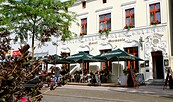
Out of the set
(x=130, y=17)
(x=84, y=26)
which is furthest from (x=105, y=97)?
(x=84, y=26)

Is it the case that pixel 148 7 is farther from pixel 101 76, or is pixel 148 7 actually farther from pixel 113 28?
pixel 101 76

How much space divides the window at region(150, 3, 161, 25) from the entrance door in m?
2.68

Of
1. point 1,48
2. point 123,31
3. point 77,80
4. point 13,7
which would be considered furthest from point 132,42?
point 1,48

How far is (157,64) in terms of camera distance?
74.9 ft

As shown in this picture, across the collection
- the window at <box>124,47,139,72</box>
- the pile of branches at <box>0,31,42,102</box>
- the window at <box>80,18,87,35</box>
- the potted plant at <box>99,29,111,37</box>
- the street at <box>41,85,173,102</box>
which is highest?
the window at <box>80,18,87,35</box>

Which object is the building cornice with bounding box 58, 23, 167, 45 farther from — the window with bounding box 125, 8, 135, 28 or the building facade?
the window with bounding box 125, 8, 135, 28

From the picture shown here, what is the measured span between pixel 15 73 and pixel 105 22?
2432 centimetres

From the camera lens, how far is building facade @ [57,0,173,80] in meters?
22.4

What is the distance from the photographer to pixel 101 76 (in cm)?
2369

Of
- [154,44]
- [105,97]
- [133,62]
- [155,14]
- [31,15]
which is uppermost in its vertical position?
[155,14]

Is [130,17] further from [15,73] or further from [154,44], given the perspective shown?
[15,73]

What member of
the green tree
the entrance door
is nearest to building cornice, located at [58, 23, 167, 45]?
the entrance door

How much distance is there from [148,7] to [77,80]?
9.47 meters

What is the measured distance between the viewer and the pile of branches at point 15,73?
291cm
